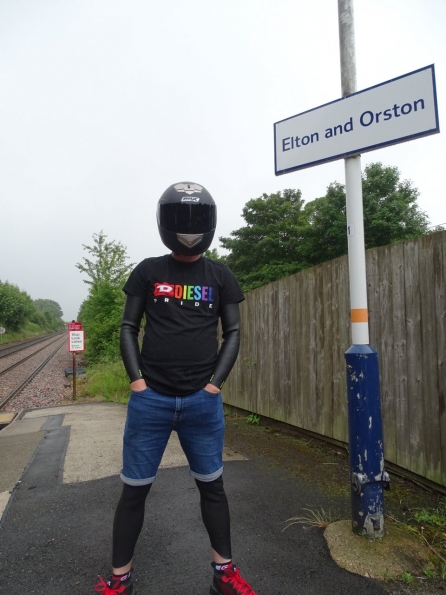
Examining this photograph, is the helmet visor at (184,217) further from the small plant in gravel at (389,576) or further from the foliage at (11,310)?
the foliage at (11,310)

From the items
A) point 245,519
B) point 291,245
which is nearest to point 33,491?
point 245,519

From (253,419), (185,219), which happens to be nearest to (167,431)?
(185,219)

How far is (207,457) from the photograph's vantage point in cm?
195

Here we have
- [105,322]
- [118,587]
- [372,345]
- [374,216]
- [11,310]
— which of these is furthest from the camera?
[11,310]

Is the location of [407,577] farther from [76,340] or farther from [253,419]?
[76,340]

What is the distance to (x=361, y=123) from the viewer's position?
2.58 meters

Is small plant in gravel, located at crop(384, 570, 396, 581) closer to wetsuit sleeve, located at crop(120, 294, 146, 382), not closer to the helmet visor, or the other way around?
wetsuit sleeve, located at crop(120, 294, 146, 382)

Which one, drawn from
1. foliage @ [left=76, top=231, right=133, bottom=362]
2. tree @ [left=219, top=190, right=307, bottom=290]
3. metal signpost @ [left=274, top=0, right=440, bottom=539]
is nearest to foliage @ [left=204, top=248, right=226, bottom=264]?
tree @ [left=219, top=190, right=307, bottom=290]

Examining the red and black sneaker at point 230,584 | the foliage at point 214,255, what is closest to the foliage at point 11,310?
the foliage at point 214,255

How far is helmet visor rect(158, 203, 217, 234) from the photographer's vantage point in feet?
6.64

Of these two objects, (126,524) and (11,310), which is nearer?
(126,524)

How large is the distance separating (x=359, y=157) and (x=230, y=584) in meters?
2.43

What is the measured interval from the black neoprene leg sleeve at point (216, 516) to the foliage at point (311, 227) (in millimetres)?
29273

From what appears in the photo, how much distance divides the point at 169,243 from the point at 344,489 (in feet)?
7.98
